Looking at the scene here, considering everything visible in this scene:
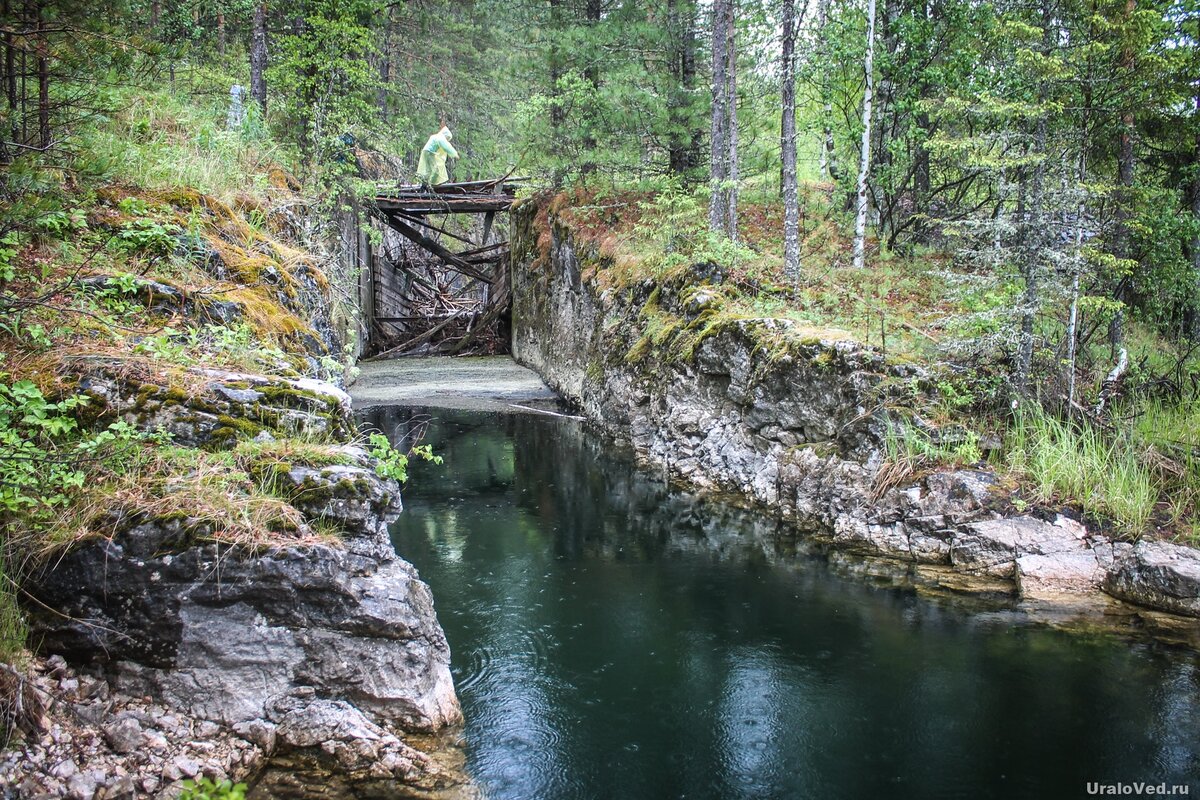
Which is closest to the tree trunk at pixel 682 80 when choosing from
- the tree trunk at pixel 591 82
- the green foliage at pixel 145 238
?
the tree trunk at pixel 591 82

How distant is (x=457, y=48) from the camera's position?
2631cm

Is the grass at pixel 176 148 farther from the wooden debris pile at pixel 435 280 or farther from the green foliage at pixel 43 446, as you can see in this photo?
the wooden debris pile at pixel 435 280

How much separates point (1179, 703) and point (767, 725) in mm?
3287

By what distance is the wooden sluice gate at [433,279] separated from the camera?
22.2 m

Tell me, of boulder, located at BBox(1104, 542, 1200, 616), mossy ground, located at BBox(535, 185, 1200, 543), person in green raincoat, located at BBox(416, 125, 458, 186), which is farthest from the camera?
person in green raincoat, located at BBox(416, 125, 458, 186)

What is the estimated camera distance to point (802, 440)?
10.6 m

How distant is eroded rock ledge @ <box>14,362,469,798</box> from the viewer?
4281 millimetres

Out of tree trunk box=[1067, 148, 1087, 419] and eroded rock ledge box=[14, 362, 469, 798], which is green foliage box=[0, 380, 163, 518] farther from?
tree trunk box=[1067, 148, 1087, 419]

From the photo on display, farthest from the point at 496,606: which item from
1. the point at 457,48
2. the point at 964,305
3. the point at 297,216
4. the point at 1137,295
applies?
the point at 457,48

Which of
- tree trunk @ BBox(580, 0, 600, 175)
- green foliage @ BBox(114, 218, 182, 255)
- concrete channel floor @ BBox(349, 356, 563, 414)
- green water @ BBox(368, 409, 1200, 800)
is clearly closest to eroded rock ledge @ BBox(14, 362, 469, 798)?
green water @ BBox(368, 409, 1200, 800)

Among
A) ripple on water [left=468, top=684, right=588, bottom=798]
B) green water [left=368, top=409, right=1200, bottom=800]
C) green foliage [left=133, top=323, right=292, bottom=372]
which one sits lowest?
green water [left=368, top=409, right=1200, bottom=800]

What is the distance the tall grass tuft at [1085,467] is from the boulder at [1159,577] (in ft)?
1.00

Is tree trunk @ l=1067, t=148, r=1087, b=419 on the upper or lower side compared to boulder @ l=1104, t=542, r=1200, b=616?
A: upper

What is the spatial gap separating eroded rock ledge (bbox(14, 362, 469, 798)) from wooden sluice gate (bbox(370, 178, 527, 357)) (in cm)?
1517
